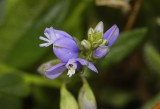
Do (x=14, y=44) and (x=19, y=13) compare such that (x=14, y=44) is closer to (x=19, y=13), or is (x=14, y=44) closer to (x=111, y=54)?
(x=19, y=13)

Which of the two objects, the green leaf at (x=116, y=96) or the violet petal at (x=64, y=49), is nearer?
the violet petal at (x=64, y=49)

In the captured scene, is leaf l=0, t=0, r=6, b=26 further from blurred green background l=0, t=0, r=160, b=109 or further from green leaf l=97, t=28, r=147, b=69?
green leaf l=97, t=28, r=147, b=69

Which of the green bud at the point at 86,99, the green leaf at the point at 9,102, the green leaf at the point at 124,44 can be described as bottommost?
the green bud at the point at 86,99

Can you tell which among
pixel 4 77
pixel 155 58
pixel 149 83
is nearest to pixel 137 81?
pixel 149 83

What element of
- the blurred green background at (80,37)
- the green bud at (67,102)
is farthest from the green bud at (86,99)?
the blurred green background at (80,37)

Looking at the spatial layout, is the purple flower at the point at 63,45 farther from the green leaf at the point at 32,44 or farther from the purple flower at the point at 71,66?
the green leaf at the point at 32,44

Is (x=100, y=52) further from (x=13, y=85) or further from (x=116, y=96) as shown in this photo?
(x=116, y=96)
